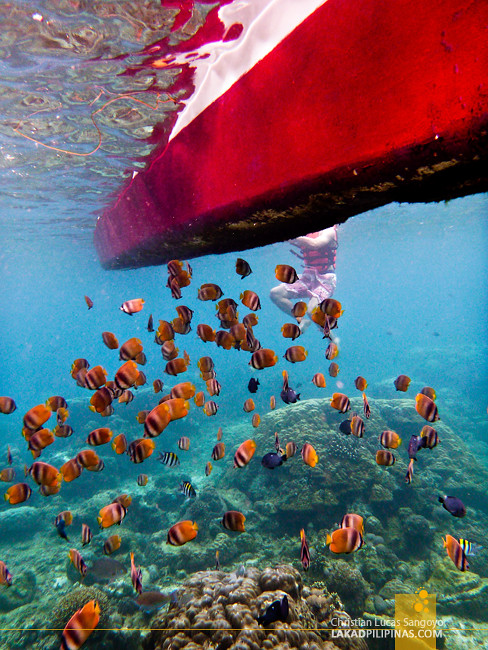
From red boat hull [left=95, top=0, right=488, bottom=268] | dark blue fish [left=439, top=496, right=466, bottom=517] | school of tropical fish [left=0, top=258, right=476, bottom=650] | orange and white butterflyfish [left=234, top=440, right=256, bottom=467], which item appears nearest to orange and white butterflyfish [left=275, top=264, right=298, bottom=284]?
school of tropical fish [left=0, top=258, right=476, bottom=650]

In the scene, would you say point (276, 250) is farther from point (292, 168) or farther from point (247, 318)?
point (292, 168)

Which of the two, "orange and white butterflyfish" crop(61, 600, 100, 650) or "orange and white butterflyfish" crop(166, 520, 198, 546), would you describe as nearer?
"orange and white butterflyfish" crop(61, 600, 100, 650)

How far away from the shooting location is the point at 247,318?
556 centimetres

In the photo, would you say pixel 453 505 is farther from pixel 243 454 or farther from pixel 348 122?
pixel 348 122

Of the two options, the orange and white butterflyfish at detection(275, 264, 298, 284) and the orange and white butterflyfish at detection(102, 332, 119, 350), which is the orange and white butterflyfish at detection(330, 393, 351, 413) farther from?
the orange and white butterflyfish at detection(102, 332, 119, 350)

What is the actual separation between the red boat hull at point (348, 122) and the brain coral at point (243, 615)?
4.88 m

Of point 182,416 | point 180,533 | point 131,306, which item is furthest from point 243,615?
point 131,306

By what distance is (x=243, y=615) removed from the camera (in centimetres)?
430

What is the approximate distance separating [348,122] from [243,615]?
5.63 meters

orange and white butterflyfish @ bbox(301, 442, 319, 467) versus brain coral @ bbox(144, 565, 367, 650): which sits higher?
orange and white butterflyfish @ bbox(301, 442, 319, 467)

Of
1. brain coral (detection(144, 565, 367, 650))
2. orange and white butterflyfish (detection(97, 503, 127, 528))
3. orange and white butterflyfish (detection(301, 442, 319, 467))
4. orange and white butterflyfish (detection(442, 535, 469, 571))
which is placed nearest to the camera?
brain coral (detection(144, 565, 367, 650))

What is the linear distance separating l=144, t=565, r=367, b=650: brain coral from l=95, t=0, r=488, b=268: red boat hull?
4881 mm

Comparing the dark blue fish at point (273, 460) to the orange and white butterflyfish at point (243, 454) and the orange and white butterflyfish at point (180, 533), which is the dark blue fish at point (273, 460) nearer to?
the orange and white butterflyfish at point (243, 454)

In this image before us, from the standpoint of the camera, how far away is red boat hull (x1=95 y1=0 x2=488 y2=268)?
1191 millimetres
